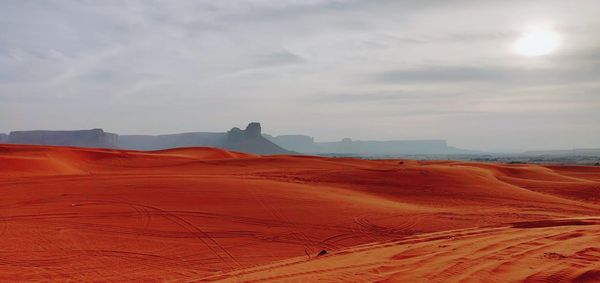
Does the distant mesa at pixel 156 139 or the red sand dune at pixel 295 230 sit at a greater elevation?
the distant mesa at pixel 156 139

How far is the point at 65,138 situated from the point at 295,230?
465 feet

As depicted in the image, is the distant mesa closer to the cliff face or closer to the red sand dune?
the cliff face

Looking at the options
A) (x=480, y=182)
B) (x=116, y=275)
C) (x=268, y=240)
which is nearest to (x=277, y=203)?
(x=268, y=240)

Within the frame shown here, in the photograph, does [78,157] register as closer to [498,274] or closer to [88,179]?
[88,179]

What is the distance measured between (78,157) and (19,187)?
14996 mm

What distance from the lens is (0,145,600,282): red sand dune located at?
6.24m

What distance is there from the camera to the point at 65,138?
132 m

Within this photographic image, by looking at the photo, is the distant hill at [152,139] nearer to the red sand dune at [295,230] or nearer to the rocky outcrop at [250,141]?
the rocky outcrop at [250,141]

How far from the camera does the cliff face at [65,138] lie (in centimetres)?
13125

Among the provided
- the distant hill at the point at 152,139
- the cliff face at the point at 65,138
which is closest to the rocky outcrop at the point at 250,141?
the distant hill at the point at 152,139

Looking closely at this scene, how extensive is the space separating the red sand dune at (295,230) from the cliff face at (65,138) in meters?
120

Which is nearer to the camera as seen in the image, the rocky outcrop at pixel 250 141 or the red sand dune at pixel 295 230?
the red sand dune at pixel 295 230

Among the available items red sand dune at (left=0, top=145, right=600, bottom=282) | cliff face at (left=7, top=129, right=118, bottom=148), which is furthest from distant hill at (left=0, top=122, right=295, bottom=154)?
red sand dune at (left=0, top=145, right=600, bottom=282)

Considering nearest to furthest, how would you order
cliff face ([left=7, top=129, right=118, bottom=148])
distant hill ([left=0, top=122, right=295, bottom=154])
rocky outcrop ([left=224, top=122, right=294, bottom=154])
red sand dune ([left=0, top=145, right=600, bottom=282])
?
red sand dune ([left=0, top=145, right=600, bottom=282]) → cliff face ([left=7, top=129, right=118, bottom=148]) → distant hill ([left=0, top=122, right=295, bottom=154]) → rocky outcrop ([left=224, top=122, right=294, bottom=154])
